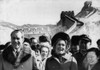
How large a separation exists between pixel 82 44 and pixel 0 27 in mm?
5186

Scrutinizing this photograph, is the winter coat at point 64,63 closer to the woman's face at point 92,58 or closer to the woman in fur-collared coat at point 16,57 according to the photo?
the woman in fur-collared coat at point 16,57

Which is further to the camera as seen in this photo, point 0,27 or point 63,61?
point 0,27

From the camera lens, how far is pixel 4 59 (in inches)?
185

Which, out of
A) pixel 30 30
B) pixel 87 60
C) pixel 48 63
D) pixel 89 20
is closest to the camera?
pixel 48 63

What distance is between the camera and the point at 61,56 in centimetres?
491

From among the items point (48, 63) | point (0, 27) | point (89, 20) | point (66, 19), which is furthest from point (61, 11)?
point (48, 63)

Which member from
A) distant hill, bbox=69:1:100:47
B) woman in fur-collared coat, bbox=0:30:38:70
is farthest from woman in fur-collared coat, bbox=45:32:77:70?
distant hill, bbox=69:1:100:47

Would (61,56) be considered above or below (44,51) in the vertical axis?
above

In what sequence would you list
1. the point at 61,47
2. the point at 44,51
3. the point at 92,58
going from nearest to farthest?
1. the point at 61,47
2. the point at 92,58
3. the point at 44,51

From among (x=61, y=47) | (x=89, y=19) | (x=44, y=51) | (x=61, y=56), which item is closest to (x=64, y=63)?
(x=61, y=56)

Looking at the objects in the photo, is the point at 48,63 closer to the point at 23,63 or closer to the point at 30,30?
the point at 23,63

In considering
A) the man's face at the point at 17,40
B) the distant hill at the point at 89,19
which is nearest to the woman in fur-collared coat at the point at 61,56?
the man's face at the point at 17,40

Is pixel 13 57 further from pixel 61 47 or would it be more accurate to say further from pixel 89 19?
pixel 89 19

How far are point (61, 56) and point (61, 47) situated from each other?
151 millimetres
